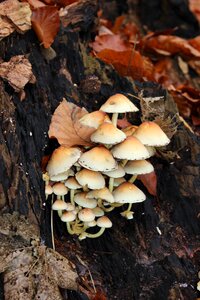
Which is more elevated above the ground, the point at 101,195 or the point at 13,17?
the point at 13,17

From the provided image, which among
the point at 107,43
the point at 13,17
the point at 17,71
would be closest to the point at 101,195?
the point at 17,71

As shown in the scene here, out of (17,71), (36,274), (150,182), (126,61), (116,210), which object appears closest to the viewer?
(36,274)

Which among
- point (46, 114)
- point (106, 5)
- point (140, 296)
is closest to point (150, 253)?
point (140, 296)

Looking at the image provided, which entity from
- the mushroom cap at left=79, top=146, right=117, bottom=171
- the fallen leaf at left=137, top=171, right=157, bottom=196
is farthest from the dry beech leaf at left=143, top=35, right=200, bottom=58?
the mushroom cap at left=79, top=146, right=117, bottom=171

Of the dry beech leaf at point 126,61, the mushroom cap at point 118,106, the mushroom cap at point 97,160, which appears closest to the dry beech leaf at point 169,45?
the dry beech leaf at point 126,61

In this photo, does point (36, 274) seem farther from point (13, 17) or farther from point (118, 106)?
point (13, 17)

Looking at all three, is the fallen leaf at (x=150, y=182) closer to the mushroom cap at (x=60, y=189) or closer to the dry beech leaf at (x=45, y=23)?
the mushroom cap at (x=60, y=189)
